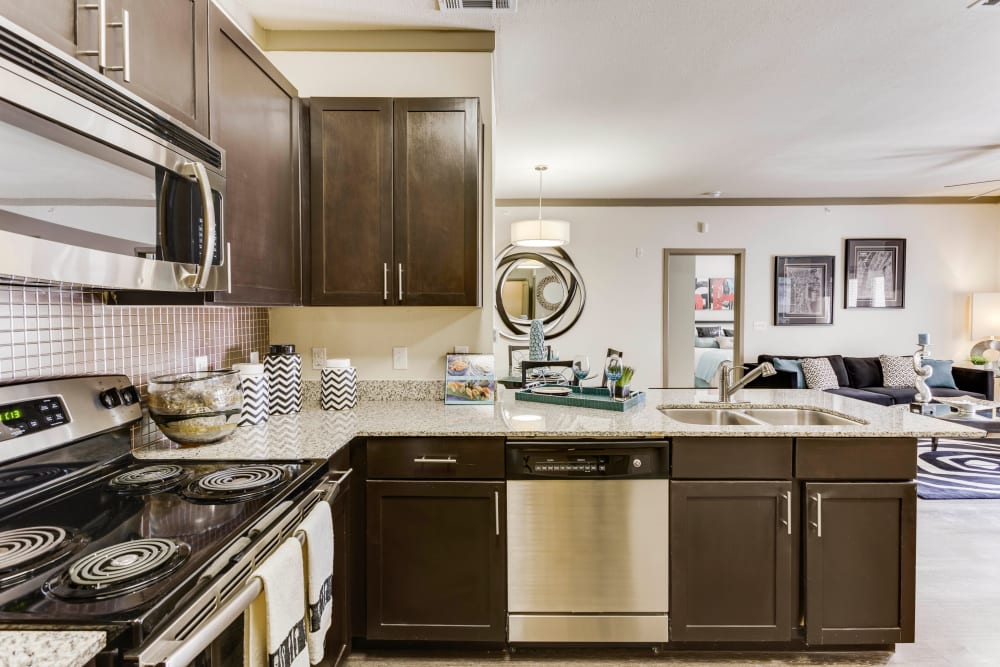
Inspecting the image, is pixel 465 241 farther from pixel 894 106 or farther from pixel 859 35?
pixel 894 106

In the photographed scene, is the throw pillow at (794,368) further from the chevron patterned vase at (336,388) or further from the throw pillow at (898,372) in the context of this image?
the chevron patterned vase at (336,388)

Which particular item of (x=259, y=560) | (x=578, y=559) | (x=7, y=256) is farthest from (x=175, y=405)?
(x=578, y=559)

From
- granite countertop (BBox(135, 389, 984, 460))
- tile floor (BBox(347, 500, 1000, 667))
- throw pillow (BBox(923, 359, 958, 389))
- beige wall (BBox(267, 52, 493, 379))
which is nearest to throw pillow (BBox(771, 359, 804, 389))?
throw pillow (BBox(923, 359, 958, 389))

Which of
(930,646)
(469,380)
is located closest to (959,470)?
(930,646)

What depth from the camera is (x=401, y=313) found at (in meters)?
2.64

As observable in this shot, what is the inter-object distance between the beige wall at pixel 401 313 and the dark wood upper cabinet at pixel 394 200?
338 millimetres

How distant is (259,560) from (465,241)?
1.46 metres

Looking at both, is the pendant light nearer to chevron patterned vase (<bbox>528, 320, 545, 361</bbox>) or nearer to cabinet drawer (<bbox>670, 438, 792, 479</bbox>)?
chevron patterned vase (<bbox>528, 320, 545, 361</bbox>)

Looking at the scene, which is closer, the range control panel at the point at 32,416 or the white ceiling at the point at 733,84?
the range control panel at the point at 32,416

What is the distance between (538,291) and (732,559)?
15.0 ft

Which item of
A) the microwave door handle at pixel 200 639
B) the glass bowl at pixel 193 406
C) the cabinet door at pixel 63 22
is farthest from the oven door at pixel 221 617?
the cabinet door at pixel 63 22

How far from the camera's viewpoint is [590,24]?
2.46 metres

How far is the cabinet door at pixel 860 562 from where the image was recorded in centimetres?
193

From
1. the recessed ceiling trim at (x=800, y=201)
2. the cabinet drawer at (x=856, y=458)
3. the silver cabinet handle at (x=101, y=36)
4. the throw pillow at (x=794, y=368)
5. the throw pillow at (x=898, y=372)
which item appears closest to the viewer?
the silver cabinet handle at (x=101, y=36)
